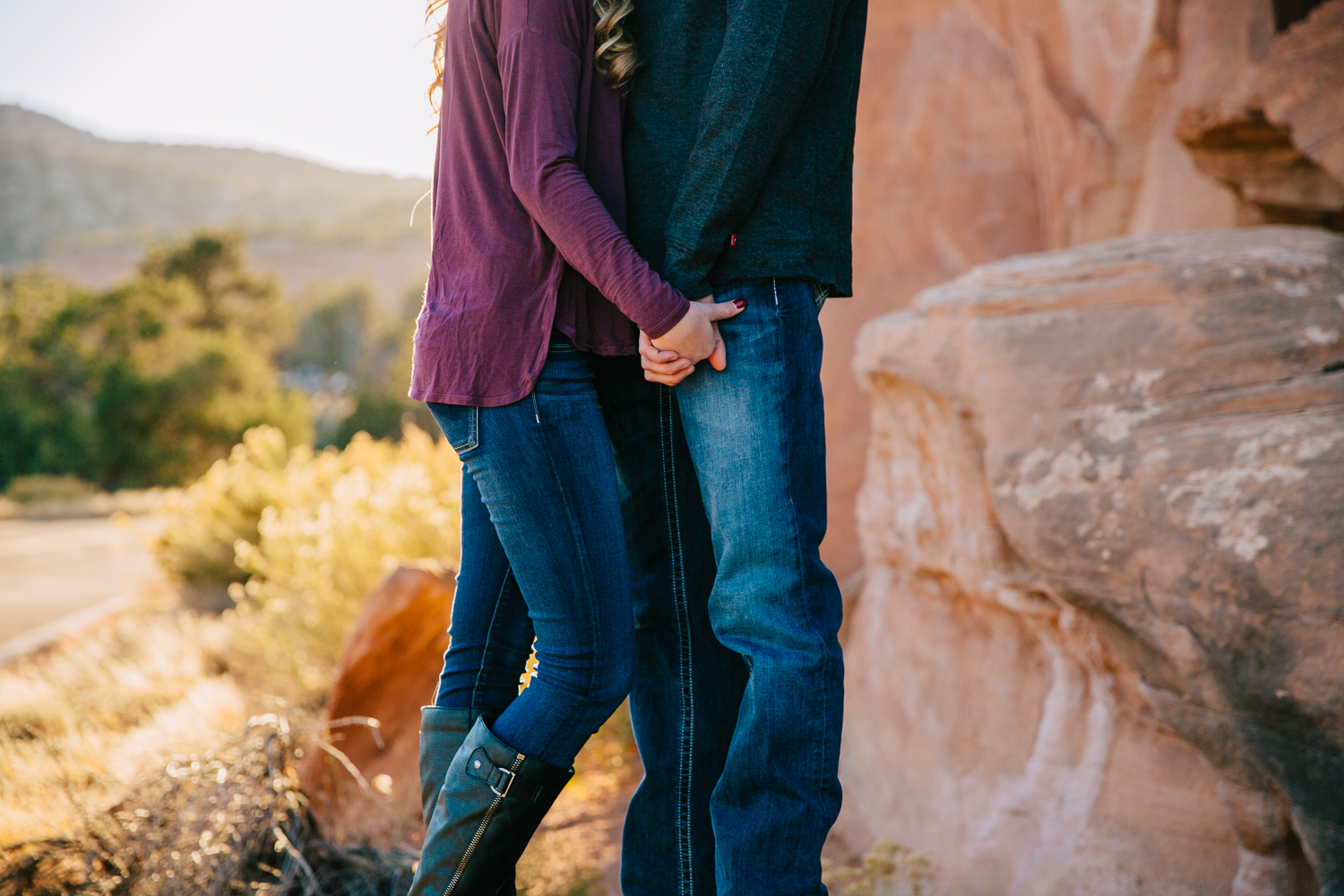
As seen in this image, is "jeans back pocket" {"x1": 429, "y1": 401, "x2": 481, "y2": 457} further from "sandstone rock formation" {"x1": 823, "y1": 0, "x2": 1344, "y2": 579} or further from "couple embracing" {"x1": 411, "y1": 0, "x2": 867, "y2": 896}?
"sandstone rock formation" {"x1": 823, "y1": 0, "x2": 1344, "y2": 579}

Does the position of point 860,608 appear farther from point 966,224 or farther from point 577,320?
point 966,224

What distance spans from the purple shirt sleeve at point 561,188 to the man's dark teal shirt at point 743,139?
0.08 m

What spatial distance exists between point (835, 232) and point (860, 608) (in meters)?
1.70

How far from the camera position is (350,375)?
82.4ft

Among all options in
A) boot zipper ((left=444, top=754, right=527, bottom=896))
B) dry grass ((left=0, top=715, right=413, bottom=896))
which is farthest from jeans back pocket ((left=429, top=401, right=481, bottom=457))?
dry grass ((left=0, top=715, right=413, bottom=896))

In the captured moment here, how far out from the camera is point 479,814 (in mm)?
1253

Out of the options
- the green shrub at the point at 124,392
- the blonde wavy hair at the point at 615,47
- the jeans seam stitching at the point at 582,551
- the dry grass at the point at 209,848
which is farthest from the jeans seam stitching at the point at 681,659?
the green shrub at the point at 124,392

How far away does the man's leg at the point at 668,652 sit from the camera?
Result: 140 centimetres

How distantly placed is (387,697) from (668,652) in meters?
1.58

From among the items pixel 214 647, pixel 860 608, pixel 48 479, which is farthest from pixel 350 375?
pixel 860 608

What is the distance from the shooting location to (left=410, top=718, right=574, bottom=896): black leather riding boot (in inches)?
49.4

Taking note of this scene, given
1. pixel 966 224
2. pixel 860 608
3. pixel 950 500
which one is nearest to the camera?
pixel 950 500

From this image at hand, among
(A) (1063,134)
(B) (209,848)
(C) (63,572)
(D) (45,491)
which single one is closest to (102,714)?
(B) (209,848)

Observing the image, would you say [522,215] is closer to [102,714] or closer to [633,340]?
[633,340]
